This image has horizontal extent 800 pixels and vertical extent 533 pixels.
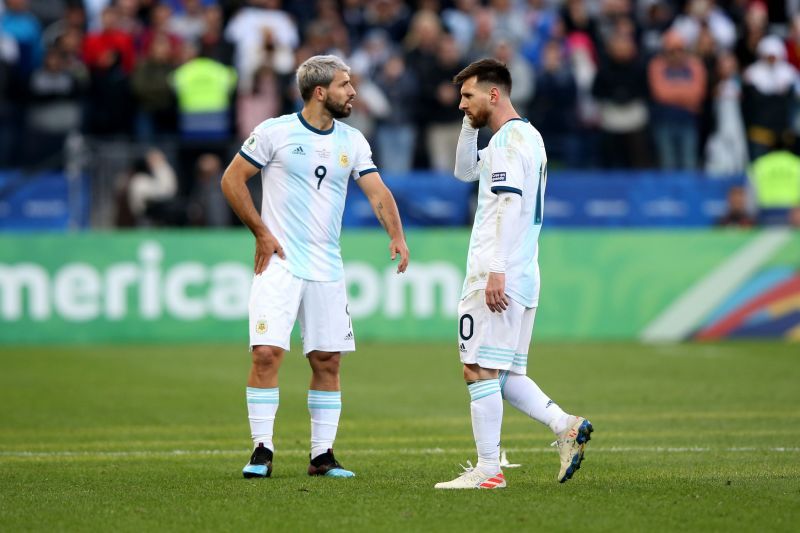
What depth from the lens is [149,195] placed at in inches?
867

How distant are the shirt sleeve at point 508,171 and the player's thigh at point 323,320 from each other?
59.6 inches

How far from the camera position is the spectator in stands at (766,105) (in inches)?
944

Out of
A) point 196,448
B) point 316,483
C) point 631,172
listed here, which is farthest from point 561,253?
point 316,483

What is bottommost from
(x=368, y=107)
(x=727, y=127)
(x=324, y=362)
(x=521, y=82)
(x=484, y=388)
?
(x=484, y=388)

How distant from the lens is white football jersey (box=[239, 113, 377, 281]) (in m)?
9.70

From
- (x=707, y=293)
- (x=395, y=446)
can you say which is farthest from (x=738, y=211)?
(x=395, y=446)

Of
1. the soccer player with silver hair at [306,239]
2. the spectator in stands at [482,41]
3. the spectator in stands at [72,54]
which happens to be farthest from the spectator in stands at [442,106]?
the soccer player with silver hair at [306,239]

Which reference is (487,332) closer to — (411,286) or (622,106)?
(411,286)

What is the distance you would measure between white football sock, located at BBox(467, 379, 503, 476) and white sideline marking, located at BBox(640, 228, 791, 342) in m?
12.9

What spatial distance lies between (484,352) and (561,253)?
12.8m

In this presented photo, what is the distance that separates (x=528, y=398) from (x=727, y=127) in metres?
15.8

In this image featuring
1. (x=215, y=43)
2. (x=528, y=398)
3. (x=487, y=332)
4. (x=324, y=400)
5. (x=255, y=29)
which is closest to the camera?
(x=487, y=332)

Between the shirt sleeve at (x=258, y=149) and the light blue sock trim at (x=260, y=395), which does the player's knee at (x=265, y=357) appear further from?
the shirt sleeve at (x=258, y=149)

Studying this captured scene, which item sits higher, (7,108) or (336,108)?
(7,108)
